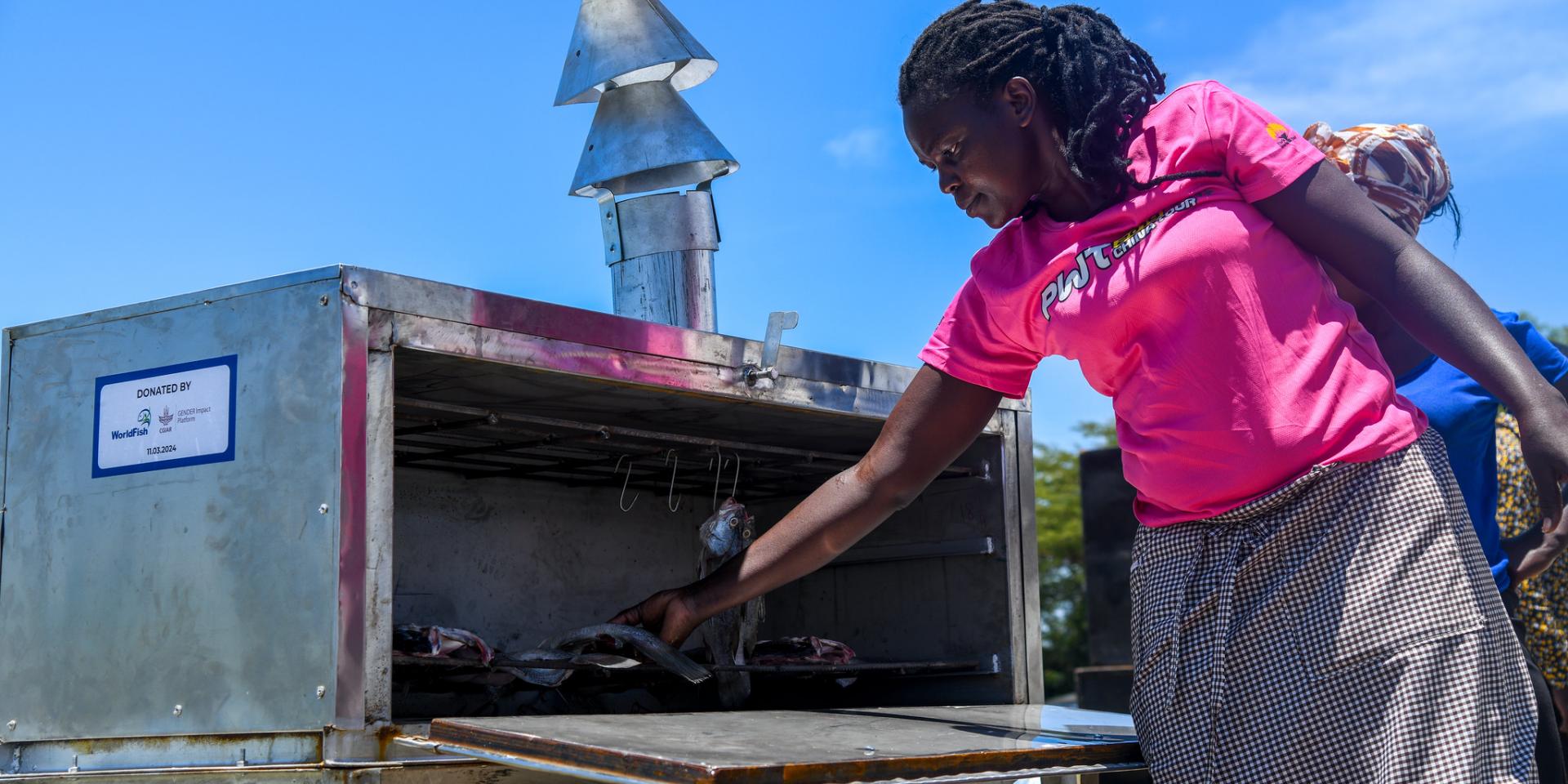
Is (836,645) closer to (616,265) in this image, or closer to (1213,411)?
(616,265)

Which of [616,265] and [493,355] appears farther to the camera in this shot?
[616,265]

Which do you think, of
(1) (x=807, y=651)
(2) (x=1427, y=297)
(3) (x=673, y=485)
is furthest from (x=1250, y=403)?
(3) (x=673, y=485)

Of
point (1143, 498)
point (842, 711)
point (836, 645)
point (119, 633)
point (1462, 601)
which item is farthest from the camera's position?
point (836, 645)

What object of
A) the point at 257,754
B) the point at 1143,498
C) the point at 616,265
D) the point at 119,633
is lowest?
the point at 257,754

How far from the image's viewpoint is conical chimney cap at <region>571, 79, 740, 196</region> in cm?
334

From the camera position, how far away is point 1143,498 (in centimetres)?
182

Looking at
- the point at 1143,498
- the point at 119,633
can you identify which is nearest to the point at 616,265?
the point at 119,633

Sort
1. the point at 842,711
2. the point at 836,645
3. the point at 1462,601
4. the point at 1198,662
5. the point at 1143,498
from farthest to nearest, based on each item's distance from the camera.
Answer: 1. the point at 836,645
2. the point at 842,711
3. the point at 1143,498
4. the point at 1198,662
5. the point at 1462,601

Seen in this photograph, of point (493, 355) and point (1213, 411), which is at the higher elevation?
point (493, 355)

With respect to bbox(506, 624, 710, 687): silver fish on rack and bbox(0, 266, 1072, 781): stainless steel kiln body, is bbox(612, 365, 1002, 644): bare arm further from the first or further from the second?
bbox(0, 266, 1072, 781): stainless steel kiln body

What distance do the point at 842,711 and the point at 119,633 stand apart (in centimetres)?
116

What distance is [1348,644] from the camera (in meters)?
1.57

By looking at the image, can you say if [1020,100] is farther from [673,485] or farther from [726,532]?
[673,485]

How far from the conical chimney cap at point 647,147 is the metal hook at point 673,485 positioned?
669 millimetres
